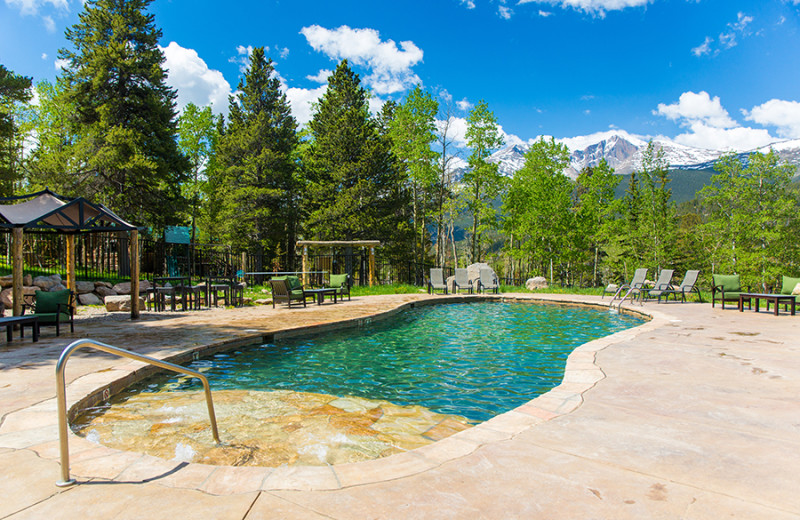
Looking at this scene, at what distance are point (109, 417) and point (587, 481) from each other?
4075mm

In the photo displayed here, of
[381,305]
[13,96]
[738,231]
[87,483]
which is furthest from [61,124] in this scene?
[738,231]

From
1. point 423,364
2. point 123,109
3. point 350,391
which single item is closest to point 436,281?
point 423,364

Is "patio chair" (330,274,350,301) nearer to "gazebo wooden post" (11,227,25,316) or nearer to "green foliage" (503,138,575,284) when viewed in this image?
"gazebo wooden post" (11,227,25,316)

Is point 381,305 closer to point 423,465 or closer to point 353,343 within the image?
point 353,343

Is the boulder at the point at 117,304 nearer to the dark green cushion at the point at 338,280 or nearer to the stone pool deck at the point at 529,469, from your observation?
the dark green cushion at the point at 338,280

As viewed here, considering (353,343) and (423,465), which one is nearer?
(423,465)

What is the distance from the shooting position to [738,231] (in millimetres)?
26094

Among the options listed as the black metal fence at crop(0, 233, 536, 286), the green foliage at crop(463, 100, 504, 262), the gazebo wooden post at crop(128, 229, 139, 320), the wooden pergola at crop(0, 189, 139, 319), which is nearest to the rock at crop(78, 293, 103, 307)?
the black metal fence at crop(0, 233, 536, 286)

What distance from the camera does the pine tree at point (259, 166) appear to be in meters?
25.2

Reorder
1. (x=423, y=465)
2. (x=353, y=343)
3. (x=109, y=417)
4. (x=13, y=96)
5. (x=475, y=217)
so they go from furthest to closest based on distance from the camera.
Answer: (x=475, y=217) < (x=13, y=96) < (x=353, y=343) < (x=109, y=417) < (x=423, y=465)

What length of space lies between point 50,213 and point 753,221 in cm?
3274

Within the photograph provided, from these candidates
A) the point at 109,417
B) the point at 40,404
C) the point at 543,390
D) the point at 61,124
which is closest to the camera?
the point at 40,404

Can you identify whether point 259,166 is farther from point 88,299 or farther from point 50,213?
point 50,213

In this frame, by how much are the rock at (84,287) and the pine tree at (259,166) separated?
1193 cm
